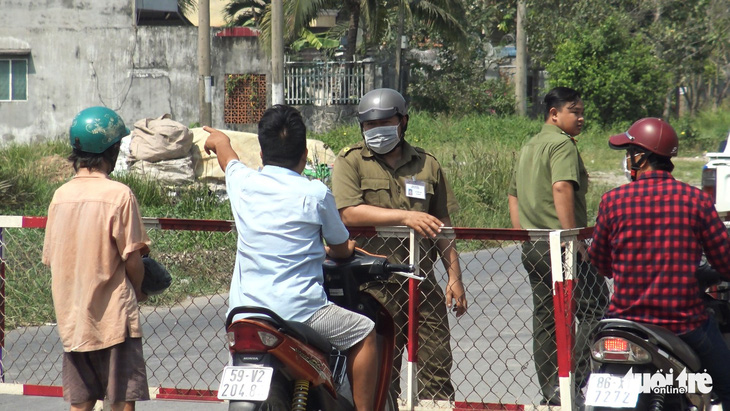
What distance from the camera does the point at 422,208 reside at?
14.8ft

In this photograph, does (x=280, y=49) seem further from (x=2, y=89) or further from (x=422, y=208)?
(x=422, y=208)

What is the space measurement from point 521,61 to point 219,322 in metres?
19.8

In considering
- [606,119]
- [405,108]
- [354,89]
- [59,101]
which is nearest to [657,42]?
[606,119]

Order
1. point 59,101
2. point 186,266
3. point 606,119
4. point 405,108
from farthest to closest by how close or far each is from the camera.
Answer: point 606,119 < point 59,101 < point 186,266 < point 405,108

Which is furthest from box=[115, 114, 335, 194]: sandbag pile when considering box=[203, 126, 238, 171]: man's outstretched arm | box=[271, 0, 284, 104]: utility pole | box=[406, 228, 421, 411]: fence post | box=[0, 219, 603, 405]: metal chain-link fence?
box=[203, 126, 238, 171]: man's outstretched arm

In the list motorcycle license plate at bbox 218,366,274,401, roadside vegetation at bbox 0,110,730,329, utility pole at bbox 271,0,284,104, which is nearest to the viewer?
motorcycle license plate at bbox 218,366,274,401

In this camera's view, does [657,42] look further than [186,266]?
Yes

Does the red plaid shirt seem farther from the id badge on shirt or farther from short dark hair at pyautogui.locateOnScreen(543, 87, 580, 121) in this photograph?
short dark hair at pyautogui.locateOnScreen(543, 87, 580, 121)

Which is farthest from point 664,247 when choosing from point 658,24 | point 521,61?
point 658,24

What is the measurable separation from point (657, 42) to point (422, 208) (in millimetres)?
23096

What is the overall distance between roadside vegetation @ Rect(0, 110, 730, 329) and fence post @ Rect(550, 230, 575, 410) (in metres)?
3.42

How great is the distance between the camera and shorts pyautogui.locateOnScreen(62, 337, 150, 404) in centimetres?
363

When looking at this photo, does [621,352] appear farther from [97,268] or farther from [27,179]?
[27,179]

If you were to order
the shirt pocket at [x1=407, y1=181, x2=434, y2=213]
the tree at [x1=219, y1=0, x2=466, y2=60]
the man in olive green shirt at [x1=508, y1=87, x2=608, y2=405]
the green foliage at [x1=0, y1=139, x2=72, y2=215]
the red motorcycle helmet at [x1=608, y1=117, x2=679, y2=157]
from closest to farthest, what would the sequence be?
the red motorcycle helmet at [x1=608, y1=117, x2=679, y2=157] → the shirt pocket at [x1=407, y1=181, x2=434, y2=213] → the man in olive green shirt at [x1=508, y1=87, x2=608, y2=405] → the green foliage at [x1=0, y1=139, x2=72, y2=215] → the tree at [x1=219, y1=0, x2=466, y2=60]
